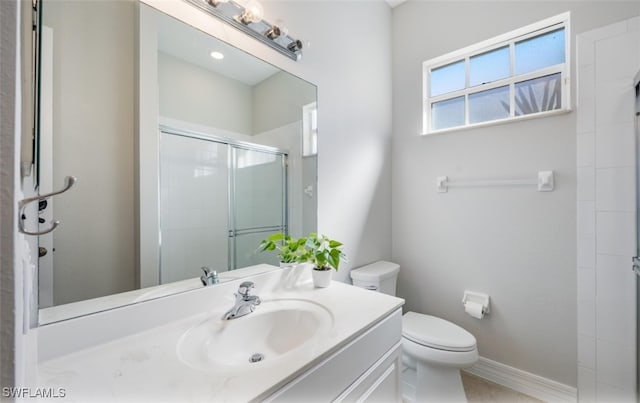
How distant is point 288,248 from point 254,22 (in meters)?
1.04

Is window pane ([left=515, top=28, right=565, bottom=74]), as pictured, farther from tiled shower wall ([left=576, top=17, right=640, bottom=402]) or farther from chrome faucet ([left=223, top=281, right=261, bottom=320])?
chrome faucet ([left=223, top=281, right=261, bottom=320])

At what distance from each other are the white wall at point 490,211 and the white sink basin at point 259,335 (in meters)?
1.29

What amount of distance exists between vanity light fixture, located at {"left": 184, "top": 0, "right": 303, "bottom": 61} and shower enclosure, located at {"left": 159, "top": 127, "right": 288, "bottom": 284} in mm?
497

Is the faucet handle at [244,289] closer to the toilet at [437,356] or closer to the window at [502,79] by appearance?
the toilet at [437,356]

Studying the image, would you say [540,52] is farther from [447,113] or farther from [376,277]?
[376,277]

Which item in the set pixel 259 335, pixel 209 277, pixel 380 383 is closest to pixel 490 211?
pixel 380 383

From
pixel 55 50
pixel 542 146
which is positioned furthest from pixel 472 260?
pixel 55 50

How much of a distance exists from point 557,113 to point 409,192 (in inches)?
38.2

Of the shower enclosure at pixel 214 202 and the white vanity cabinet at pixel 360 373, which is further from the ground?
the shower enclosure at pixel 214 202

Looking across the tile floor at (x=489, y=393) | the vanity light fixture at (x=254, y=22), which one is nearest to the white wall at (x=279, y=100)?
the vanity light fixture at (x=254, y=22)

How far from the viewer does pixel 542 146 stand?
1.57 meters

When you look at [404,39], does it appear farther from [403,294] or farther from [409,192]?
[403,294]

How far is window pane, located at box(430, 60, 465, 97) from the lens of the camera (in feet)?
6.43

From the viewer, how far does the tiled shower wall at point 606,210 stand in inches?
52.4
